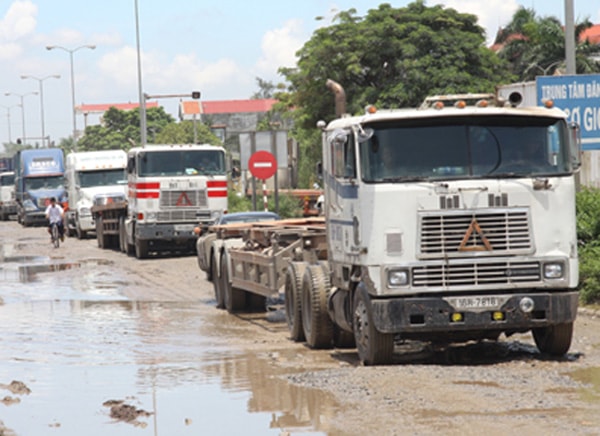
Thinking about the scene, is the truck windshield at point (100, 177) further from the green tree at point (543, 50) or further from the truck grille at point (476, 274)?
the truck grille at point (476, 274)

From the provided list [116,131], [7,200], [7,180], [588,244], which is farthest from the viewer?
[116,131]

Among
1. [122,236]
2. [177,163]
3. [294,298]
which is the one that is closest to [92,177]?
[122,236]

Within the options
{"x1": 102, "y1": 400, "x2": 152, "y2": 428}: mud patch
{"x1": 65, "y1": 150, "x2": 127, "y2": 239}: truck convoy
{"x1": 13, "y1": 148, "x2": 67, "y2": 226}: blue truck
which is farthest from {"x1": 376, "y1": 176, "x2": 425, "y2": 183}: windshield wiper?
{"x1": 13, "y1": 148, "x2": 67, "y2": 226}: blue truck

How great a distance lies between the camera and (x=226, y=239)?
20078 mm

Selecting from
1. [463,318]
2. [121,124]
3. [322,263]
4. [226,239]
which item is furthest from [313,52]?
[121,124]

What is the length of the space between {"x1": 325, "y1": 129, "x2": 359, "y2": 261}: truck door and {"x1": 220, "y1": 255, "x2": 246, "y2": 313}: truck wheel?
559 centimetres

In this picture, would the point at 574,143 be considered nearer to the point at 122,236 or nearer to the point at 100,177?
the point at 122,236

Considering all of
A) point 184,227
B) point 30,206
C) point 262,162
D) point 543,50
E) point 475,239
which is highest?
point 543,50

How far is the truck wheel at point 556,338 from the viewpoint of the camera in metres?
12.4

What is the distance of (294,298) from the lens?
48.8 ft

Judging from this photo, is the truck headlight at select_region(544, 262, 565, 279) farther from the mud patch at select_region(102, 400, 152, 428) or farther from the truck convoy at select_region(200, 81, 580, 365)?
the mud patch at select_region(102, 400, 152, 428)

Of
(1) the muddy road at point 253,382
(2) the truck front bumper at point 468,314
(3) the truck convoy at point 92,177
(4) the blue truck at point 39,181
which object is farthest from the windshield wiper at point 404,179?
(4) the blue truck at point 39,181

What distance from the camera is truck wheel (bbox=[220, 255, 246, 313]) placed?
63.0 feet

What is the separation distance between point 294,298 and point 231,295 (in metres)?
4.45
